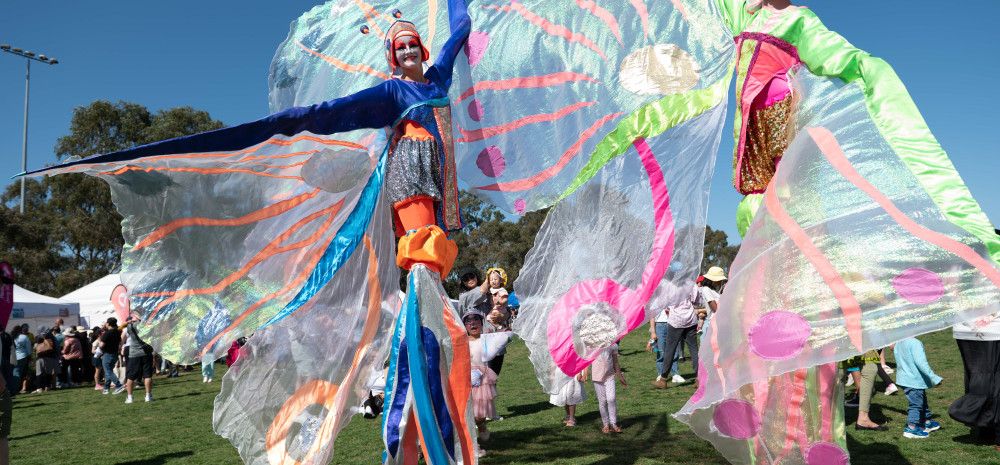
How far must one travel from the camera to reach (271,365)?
355cm

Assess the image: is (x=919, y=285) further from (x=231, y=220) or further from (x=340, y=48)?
(x=340, y=48)

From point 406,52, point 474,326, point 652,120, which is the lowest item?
point 474,326

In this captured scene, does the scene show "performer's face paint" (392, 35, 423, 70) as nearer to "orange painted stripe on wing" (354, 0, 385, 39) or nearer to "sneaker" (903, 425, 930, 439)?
"orange painted stripe on wing" (354, 0, 385, 39)

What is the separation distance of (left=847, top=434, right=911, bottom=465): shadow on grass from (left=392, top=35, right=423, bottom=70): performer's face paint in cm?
370

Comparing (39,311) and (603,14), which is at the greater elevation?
(603,14)

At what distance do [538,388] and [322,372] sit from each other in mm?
6836

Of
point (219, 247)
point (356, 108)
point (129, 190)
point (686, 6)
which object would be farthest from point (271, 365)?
point (686, 6)

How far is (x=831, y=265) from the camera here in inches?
94.3

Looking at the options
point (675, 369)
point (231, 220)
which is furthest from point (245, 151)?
point (675, 369)

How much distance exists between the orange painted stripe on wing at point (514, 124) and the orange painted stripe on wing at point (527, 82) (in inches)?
5.6

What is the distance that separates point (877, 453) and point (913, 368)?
3.14 ft

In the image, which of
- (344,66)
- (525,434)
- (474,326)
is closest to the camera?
(344,66)

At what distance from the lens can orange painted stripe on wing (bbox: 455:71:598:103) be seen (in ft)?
12.1

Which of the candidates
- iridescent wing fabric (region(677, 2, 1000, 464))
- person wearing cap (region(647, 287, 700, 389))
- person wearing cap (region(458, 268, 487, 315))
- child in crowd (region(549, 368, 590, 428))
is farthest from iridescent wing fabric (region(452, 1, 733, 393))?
person wearing cap (region(647, 287, 700, 389))
